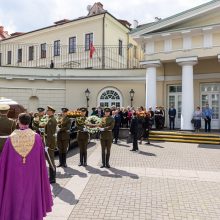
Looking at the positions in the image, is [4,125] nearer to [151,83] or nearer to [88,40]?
[151,83]

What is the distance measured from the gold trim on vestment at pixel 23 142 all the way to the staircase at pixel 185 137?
13920mm

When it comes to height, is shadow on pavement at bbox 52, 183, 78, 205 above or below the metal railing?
below

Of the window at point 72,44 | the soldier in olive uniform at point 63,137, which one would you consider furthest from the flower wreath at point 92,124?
the window at point 72,44

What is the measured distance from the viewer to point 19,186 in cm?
492

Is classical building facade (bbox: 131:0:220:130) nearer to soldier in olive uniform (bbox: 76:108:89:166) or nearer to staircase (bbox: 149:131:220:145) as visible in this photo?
staircase (bbox: 149:131:220:145)

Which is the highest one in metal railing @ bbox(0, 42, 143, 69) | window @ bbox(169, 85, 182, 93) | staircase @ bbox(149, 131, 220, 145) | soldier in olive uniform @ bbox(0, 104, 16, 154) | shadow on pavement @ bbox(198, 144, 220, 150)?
metal railing @ bbox(0, 42, 143, 69)

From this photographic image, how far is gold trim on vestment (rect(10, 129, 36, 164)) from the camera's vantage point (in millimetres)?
4961

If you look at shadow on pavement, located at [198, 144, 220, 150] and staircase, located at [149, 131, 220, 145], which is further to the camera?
staircase, located at [149, 131, 220, 145]

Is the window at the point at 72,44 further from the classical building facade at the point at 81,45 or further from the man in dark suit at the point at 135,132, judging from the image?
the man in dark suit at the point at 135,132

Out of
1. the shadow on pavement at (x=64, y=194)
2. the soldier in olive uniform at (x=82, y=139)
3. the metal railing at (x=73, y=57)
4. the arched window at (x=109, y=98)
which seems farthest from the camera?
the metal railing at (x=73, y=57)

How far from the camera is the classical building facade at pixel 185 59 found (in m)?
19.4

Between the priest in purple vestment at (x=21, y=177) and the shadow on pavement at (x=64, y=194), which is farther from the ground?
the priest in purple vestment at (x=21, y=177)

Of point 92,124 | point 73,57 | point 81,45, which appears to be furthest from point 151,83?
point 81,45

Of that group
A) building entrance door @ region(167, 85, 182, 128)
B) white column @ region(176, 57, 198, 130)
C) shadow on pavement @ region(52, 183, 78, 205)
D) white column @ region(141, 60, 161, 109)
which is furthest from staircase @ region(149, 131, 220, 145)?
shadow on pavement @ region(52, 183, 78, 205)
